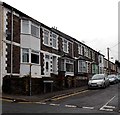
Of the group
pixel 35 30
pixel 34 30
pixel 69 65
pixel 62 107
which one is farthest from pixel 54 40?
pixel 62 107

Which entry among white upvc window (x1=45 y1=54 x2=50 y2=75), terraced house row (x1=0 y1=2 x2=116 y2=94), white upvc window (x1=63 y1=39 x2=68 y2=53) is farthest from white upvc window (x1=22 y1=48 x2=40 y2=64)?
white upvc window (x1=63 y1=39 x2=68 y2=53)

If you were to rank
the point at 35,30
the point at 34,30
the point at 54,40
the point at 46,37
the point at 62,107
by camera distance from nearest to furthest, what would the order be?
1. the point at 62,107
2. the point at 34,30
3. the point at 35,30
4. the point at 46,37
5. the point at 54,40

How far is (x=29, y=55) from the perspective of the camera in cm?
2748

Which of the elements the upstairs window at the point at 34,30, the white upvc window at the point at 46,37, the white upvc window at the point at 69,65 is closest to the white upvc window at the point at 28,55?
the upstairs window at the point at 34,30

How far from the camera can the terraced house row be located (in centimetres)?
2244

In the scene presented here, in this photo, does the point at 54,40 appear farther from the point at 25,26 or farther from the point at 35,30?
the point at 25,26

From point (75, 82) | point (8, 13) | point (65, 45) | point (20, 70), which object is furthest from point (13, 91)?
point (65, 45)

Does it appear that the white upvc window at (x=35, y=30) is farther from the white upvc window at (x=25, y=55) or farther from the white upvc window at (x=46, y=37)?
the white upvc window at (x=46, y=37)

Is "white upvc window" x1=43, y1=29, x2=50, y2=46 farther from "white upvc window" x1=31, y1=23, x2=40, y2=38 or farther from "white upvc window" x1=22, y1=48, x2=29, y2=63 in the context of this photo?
"white upvc window" x1=22, y1=48, x2=29, y2=63

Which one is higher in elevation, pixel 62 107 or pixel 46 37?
pixel 46 37

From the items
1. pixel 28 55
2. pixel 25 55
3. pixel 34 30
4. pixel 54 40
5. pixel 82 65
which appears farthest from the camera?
pixel 82 65

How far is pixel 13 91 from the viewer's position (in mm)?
21500

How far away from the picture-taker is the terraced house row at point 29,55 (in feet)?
73.6

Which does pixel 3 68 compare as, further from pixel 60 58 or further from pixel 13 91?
pixel 60 58
